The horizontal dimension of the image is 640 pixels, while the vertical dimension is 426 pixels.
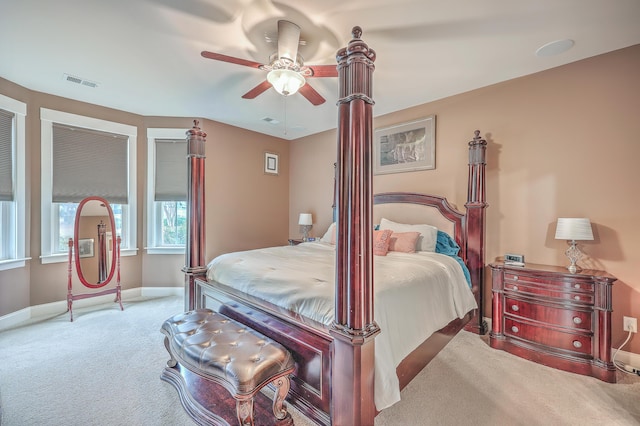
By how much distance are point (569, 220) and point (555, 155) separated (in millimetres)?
771

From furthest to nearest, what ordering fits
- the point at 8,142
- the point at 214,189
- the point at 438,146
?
the point at 214,189, the point at 438,146, the point at 8,142

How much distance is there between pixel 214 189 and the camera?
181 inches

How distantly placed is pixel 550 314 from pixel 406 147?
2.49m

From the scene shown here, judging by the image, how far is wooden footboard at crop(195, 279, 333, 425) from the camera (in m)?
1.64

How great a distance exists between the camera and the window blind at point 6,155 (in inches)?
124

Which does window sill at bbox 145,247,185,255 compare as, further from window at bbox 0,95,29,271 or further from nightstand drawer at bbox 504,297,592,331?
nightstand drawer at bbox 504,297,592,331

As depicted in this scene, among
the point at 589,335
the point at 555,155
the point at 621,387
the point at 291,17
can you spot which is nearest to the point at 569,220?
the point at 555,155

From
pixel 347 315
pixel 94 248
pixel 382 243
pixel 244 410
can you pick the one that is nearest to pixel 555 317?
pixel 382 243

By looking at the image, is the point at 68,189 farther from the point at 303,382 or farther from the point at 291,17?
the point at 303,382

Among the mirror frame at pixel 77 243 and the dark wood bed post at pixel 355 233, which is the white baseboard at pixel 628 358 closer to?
the dark wood bed post at pixel 355 233

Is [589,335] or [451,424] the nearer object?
[451,424]

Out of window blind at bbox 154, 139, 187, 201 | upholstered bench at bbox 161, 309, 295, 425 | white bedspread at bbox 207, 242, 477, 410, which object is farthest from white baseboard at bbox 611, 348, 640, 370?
window blind at bbox 154, 139, 187, 201

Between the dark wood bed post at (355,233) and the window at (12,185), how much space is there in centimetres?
403

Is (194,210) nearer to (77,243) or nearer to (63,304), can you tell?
(77,243)
